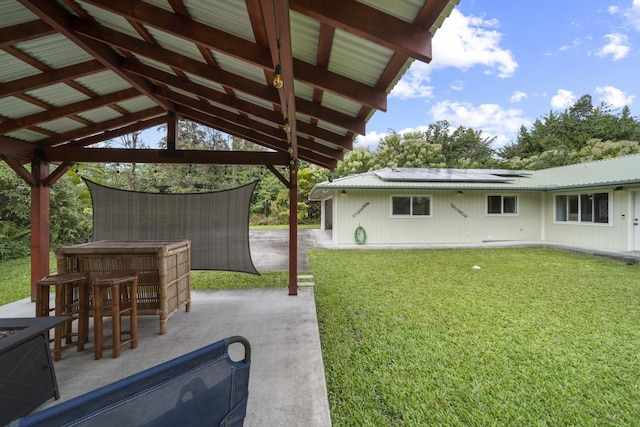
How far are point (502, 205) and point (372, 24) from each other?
39.2 ft

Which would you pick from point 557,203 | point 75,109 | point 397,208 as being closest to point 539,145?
point 557,203

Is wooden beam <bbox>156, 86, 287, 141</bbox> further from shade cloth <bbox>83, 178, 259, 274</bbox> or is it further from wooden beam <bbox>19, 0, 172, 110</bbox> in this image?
shade cloth <bbox>83, 178, 259, 274</bbox>

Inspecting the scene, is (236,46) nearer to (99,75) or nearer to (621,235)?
(99,75)

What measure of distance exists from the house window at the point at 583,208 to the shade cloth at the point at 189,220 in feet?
35.5

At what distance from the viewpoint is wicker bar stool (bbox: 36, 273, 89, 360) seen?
2627 millimetres

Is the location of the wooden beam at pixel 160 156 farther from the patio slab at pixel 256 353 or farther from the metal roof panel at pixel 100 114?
the patio slab at pixel 256 353

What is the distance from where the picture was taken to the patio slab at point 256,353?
204 cm

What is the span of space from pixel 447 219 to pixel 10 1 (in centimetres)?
1148

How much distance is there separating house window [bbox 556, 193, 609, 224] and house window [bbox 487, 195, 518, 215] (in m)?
1.35

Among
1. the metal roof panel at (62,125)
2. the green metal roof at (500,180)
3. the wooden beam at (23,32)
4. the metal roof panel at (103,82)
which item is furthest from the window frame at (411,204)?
the wooden beam at (23,32)

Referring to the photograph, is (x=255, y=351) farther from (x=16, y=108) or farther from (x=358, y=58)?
(x=16, y=108)

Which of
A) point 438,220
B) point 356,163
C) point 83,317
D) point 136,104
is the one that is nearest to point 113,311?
point 83,317

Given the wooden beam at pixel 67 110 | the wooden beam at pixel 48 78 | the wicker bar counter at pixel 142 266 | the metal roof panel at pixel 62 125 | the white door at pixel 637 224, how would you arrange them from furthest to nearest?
the white door at pixel 637 224, the metal roof panel at pixel 62 125, the wooden beam at pixel 67 110, the wicker bar counter at pixel 142 266, the wooden beam at pixel 48 78

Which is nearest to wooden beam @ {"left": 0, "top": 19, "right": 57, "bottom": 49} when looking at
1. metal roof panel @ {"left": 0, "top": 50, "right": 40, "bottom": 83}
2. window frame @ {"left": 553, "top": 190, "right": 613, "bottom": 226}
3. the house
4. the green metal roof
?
metal roof panel @ {"left": 0, "top": 50, "right": 40, "bottom": 83}
